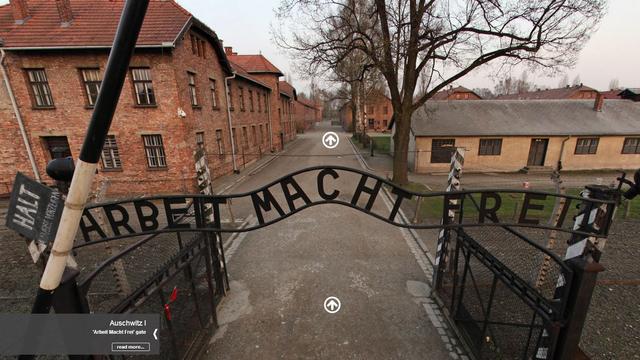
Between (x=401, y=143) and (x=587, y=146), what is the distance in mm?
16004

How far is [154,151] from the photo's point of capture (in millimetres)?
12172

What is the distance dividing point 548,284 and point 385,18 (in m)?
10.5

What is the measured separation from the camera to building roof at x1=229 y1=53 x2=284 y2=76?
93.6ft

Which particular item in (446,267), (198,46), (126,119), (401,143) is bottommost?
(446,267)

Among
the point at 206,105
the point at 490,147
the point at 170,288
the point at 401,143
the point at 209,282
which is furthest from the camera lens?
the point at 490,147

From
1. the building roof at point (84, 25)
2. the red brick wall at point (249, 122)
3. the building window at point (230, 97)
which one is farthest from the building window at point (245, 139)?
the building roof at point (84, 25)

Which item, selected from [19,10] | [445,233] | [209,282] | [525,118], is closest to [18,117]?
[19,10]

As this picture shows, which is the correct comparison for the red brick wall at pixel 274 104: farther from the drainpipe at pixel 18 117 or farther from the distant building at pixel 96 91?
the drainpipe at pixel 18 117

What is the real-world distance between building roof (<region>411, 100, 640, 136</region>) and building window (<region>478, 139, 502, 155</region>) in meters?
0.54

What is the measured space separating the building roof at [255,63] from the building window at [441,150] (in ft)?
66.4

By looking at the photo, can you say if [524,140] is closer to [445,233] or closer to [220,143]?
[445,233]

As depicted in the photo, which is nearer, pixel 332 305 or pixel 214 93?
pixel 332 305

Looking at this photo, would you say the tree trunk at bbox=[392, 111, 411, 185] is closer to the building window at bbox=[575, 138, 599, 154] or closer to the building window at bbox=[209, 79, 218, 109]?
the building window at bbox=[209, 79, 218, 109]

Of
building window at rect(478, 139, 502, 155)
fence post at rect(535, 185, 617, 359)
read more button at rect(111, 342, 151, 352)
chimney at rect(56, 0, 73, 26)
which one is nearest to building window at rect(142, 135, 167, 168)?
chimney at rect(56, 0, 73, 26)
